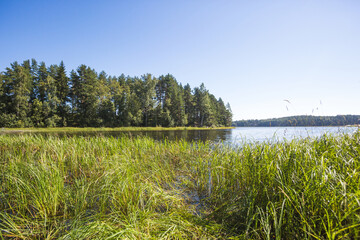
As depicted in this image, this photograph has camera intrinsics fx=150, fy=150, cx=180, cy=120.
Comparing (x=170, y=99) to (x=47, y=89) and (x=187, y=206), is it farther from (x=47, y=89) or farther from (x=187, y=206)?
(x=187, y=206)

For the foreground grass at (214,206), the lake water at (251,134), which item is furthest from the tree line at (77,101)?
the foreground grass at (214,206)

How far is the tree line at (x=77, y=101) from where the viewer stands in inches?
1578

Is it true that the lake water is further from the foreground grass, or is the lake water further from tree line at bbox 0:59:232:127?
tree line at bbox 0:59:232:127

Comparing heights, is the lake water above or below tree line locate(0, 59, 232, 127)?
below

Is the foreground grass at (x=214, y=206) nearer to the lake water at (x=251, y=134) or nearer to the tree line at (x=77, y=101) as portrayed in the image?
the lake water at (x=251, y=134)

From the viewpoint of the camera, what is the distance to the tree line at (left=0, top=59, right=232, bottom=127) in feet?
132

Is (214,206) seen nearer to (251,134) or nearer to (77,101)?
(251,134)

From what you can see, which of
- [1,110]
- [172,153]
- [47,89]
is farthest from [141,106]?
[172,153]

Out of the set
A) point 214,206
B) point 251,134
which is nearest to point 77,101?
point 251,134

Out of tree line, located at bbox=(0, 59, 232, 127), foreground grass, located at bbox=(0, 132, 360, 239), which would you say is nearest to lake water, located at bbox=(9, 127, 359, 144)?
foreground grass, located at bbox=(0, 132, 360, 239)

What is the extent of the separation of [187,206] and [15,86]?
57.2 meters

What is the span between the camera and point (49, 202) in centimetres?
270

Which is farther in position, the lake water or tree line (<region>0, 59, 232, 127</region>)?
tree line (<region>0, 59, 232, 127</region>)

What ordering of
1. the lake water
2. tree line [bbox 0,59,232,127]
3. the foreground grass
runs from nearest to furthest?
the foreground grass
the lake water
tree line [bbox 0,59,232,127]
